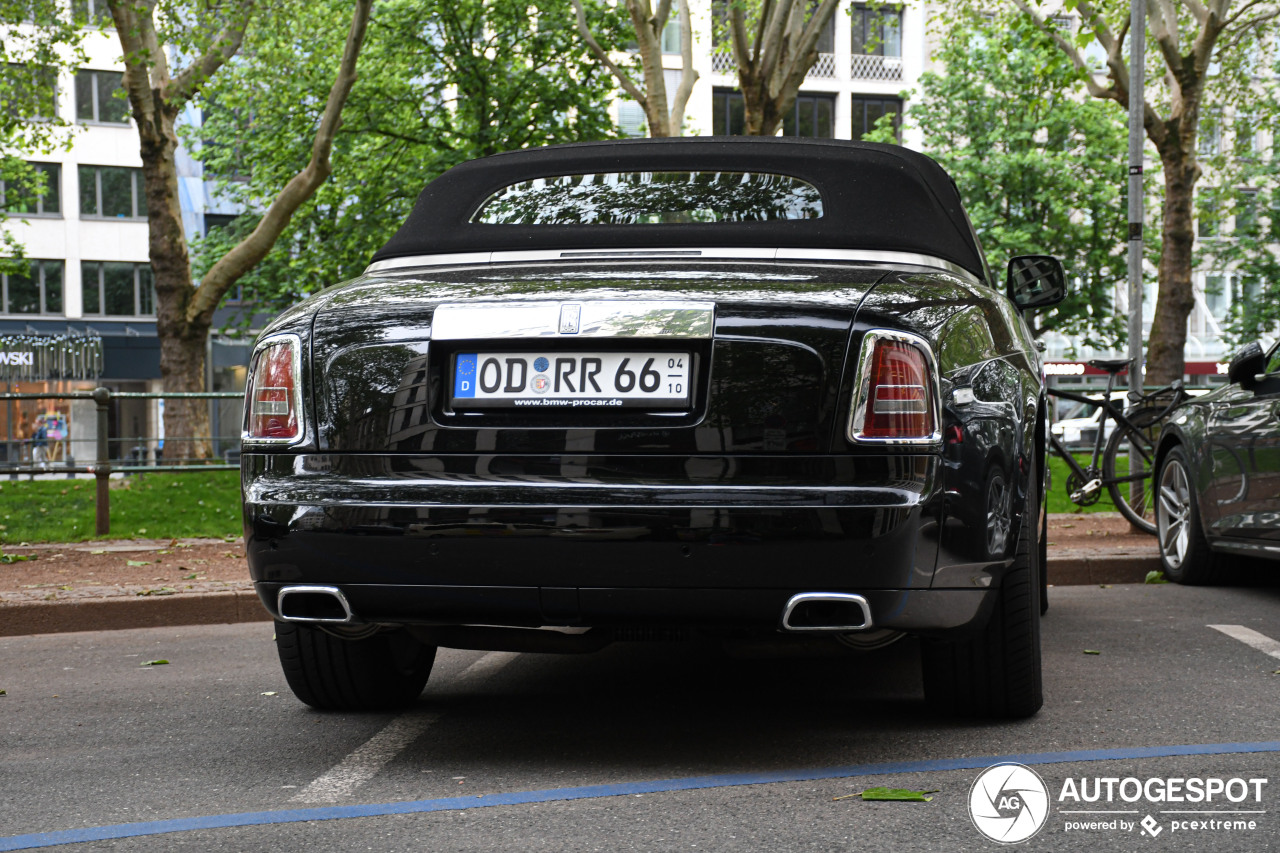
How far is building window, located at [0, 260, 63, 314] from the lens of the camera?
148ft

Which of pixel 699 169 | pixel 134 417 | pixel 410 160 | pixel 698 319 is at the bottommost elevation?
pixel 134 417

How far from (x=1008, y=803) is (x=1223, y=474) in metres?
4.64

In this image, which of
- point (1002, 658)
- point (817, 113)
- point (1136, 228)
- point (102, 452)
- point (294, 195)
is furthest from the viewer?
point (817, 113)

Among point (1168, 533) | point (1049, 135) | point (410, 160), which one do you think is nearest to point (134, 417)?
point (1168, 533)

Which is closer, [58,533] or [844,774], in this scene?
[844,774]

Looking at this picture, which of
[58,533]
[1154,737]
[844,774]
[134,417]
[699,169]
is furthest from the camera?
[134,417]

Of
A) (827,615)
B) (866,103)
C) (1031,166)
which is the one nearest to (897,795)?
(827,615)

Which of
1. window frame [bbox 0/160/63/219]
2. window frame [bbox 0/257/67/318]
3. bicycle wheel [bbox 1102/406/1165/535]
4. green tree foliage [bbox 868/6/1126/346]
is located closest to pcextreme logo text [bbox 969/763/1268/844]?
bicycle wheel [bbox 1102/406/1165/535]

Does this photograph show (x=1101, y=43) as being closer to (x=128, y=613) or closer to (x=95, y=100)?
(x=128, y=613)

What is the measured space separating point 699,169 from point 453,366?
1.36 meters

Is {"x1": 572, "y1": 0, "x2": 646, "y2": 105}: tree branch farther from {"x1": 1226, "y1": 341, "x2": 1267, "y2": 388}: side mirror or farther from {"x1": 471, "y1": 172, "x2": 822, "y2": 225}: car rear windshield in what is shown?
{"x1": 471, "y1": 172, "x2": 822, "y2": 225}: car rear windshield

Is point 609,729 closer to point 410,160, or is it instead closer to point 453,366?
point 453,366

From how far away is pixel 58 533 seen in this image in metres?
11.5

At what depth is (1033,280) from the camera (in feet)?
21.1
